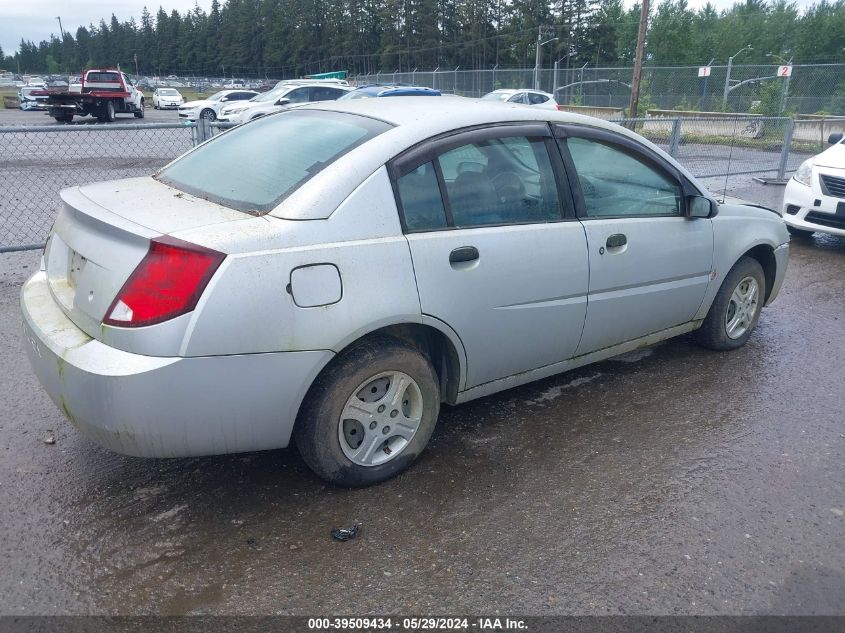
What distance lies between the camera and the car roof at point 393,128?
2889 mm

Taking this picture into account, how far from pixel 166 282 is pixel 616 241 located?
238cm

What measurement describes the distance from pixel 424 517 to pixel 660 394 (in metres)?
1.95

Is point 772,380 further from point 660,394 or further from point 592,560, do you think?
point 592,560

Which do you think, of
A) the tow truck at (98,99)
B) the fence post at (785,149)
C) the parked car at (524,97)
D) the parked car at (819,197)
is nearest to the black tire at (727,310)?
the parked car at (819,197)

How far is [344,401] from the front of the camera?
295 centimetres

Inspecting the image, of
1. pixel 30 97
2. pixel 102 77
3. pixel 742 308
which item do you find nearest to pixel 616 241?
pixel 742 308

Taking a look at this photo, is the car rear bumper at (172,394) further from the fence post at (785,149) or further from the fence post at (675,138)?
the fence post at (785,149)

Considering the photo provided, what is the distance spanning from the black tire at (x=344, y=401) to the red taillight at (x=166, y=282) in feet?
2.14

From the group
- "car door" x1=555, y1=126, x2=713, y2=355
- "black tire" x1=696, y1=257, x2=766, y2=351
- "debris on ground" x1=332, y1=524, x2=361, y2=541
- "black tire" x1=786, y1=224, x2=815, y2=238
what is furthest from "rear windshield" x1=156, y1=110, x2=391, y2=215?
"black tire" x1=786, y1=224, x2=815, y2=238

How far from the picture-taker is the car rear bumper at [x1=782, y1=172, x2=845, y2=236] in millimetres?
7867

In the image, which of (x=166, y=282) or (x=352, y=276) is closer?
(x=166, y=282)

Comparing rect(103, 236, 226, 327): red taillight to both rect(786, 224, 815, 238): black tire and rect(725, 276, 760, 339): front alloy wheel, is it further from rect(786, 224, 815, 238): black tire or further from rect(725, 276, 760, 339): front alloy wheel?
rect(786, 224, 815, 238): black tire

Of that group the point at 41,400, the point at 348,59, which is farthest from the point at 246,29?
the point at 41,400

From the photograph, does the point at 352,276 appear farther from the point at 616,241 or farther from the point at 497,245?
the point at 616,241
